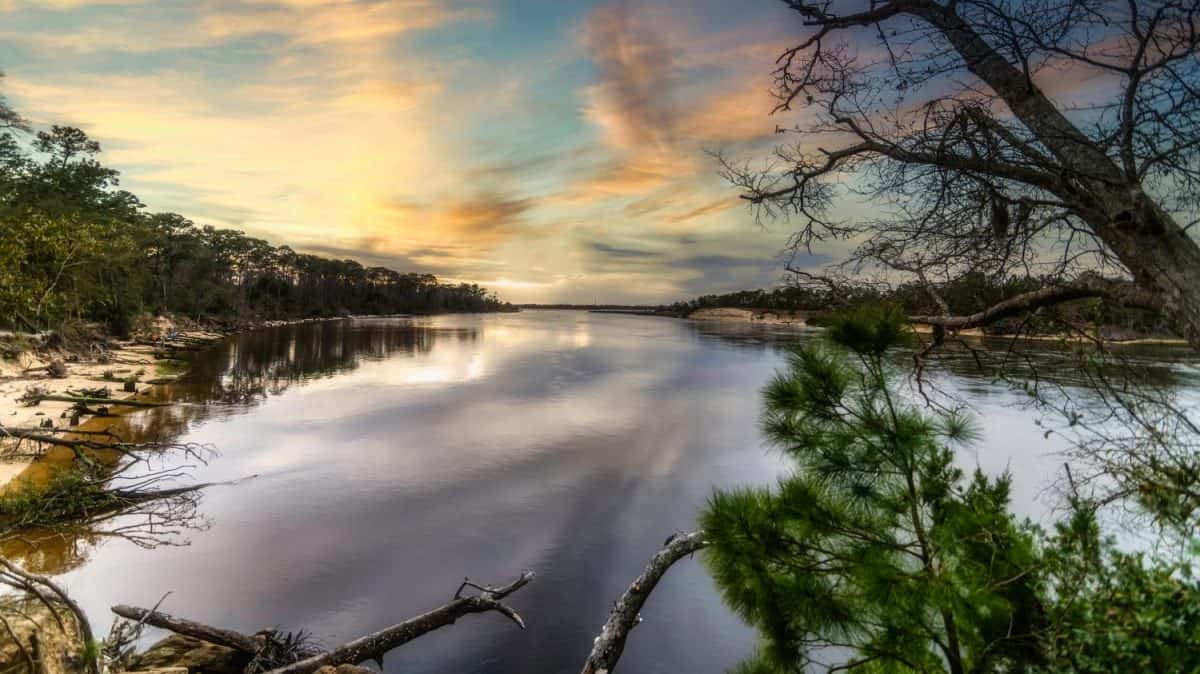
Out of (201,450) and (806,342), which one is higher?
(806,342)

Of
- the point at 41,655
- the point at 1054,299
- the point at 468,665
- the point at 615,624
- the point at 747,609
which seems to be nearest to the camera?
the point at 1054,299

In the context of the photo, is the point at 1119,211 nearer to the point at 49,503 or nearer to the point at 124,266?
the point at 49,503

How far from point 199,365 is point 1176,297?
37.0 meters

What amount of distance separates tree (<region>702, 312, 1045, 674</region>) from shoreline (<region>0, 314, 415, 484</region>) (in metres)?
7.87

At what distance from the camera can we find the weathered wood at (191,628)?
15.0ft

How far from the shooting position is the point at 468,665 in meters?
6.23

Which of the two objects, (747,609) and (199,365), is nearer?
(747,609)

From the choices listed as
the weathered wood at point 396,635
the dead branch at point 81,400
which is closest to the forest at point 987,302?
the weathered wood at point 396,635

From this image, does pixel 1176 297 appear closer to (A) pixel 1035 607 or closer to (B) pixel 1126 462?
(B) pixel 1126 462

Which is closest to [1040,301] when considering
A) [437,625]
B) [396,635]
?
[437,625]

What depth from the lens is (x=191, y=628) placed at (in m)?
4.59

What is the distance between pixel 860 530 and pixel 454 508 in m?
10.3

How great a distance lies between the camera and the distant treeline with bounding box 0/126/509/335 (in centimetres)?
1422

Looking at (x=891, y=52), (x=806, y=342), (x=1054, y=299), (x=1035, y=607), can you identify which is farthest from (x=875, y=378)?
(x=891, y=52)
